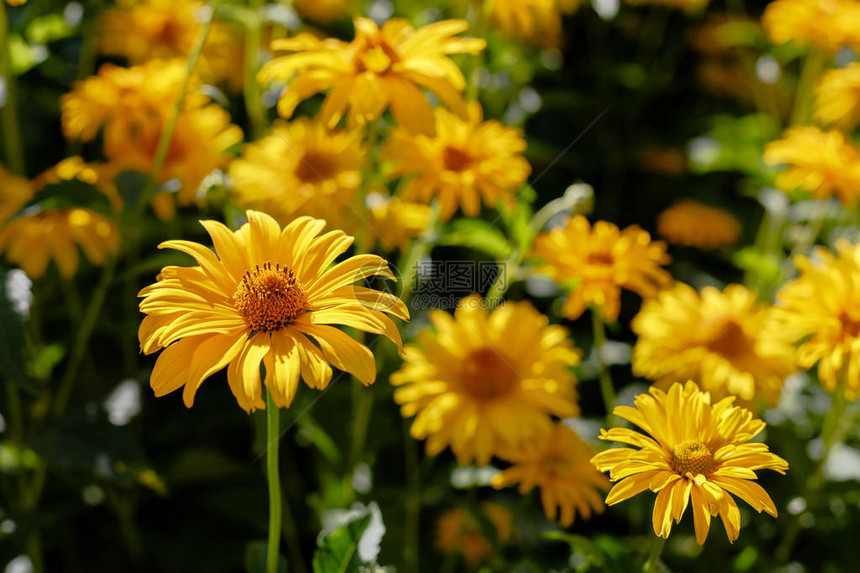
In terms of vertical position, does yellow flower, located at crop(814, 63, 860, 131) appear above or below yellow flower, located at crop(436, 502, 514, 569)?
above

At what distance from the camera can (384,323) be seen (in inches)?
38.9

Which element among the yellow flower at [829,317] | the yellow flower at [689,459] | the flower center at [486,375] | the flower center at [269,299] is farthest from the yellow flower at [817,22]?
the flower center at [269,299]

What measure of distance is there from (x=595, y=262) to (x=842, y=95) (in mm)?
1218

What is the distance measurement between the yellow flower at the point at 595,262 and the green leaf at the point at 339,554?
73cm

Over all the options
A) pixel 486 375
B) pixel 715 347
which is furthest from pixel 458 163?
pixel 715 347

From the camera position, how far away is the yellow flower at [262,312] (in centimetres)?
93

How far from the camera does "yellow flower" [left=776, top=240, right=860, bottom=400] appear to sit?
4.24 ft

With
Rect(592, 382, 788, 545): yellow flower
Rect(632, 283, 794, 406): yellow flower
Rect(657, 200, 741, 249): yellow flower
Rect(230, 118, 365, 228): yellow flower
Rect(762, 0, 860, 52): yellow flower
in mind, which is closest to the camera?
Rect(592, 382, 788, 545): yellow flower

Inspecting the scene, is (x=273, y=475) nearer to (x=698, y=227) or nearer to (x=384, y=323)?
(x=384, y=323)

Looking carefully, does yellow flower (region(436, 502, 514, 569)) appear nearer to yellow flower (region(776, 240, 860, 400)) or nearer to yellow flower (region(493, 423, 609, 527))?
yellow flower (region(493, 423, 609, 527))

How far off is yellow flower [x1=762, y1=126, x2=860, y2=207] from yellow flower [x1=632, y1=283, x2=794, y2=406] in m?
0.47

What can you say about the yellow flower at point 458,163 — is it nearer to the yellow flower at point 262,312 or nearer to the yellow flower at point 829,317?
the yellow flower at point 262,312

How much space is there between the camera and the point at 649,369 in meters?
1.55

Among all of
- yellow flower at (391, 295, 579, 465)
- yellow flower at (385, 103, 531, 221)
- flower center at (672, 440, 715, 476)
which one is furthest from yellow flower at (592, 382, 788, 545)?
yellow flower at (385, 103, 531, 221)
